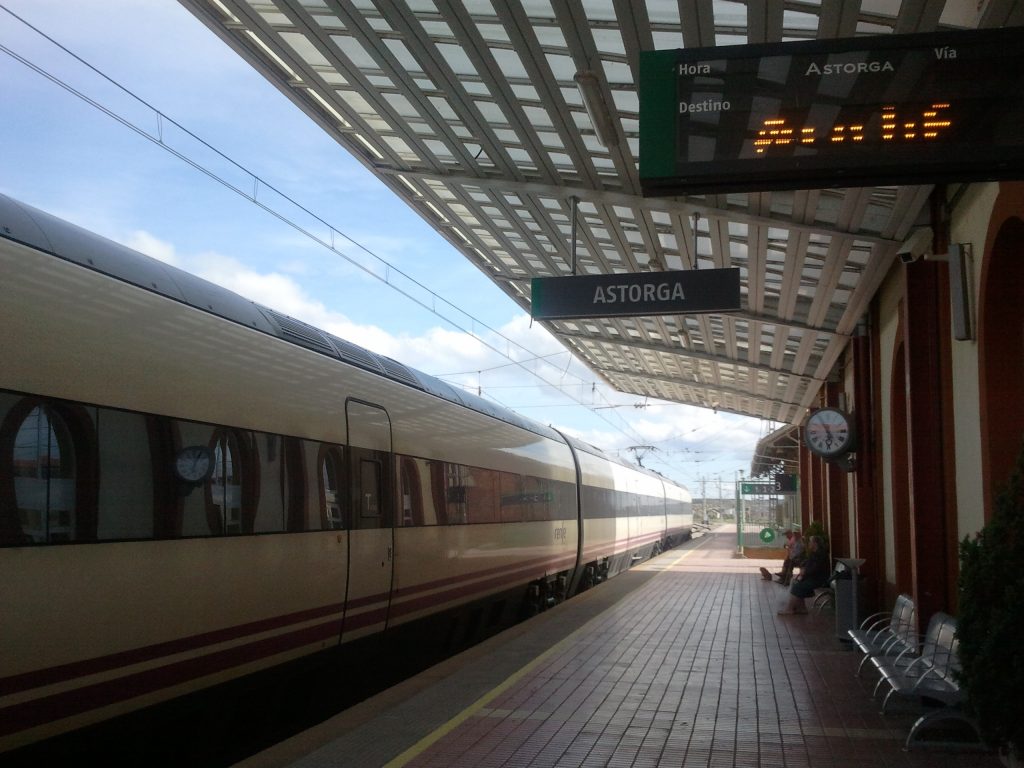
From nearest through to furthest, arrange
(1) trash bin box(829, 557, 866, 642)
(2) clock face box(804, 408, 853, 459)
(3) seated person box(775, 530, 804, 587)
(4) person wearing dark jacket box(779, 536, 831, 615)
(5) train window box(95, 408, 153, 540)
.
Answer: (5) train window box(95, 408, 153, 540) → (1) trash bin box(829, 557, 866, 642) → (2) clock face box(804, 408, 853, 459) → (4) person wearing dark jacket box(779, 536, 831, 615) → (3) seated person box(775, 530, 804, 587)

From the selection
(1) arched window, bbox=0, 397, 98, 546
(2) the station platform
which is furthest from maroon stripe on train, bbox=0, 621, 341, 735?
(1) arched window, bbox=0, 397, 98, 546

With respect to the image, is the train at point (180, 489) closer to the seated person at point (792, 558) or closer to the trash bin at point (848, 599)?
the trash bin at point (848, 599)

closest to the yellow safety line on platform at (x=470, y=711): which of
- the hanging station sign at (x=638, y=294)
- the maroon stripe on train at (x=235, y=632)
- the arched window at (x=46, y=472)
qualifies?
the maroon stripe on train at (x=235, y=632)

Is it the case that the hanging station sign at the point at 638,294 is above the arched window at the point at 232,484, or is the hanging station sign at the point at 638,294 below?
above

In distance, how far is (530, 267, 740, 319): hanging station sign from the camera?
9938mm

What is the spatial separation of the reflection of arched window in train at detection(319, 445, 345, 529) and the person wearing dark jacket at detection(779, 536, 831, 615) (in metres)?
8.61

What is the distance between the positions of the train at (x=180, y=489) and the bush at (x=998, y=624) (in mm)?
4263

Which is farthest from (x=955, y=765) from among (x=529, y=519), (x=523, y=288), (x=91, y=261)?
(x=523, y=288)

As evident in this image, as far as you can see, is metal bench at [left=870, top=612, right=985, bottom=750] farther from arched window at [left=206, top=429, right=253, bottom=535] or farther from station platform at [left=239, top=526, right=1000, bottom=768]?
arched window at [left=206, top=429, right=253, bottom=535]

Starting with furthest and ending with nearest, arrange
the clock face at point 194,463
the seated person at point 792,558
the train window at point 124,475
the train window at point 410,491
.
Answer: the seated person at point 792,558, the train window at point 410,491, the clock face at point 194,463, the train window at point 124,475

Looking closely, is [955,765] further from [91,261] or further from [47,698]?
[91,261]

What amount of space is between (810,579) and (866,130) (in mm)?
10903

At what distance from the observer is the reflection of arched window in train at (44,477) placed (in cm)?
470

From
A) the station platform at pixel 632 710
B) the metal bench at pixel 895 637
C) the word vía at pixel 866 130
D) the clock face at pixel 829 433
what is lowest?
the station platform at pixel 632 710
